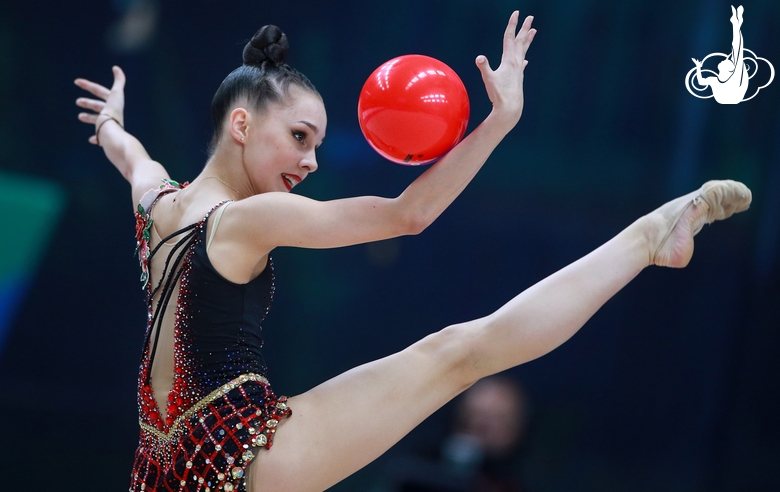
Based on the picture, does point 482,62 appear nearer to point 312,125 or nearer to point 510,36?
point 510,36

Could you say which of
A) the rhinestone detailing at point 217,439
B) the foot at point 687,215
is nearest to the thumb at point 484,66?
the foot at point 687,215

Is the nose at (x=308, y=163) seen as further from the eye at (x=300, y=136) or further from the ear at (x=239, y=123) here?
the ear at (x=239, y=123)

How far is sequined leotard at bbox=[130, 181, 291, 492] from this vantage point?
1.60 meters

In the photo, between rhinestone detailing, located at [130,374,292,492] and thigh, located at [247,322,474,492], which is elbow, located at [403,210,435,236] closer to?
thigh, located at [247,322,474,492]

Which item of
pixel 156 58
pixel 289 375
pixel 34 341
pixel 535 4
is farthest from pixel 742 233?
pixel 34 341

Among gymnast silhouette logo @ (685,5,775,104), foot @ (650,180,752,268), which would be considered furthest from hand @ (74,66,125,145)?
gymnast silhouette logo @ (685,5,775,104)

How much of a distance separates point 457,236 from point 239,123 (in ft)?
4.14

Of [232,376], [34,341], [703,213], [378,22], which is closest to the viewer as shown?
[232,376]

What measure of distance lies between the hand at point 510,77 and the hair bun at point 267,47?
0.53 meters

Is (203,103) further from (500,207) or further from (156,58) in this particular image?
(500,207)

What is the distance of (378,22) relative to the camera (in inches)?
116

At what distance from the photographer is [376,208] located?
1.55 meters

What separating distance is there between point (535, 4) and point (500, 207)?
0.75m

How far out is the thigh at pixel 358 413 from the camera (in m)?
1.61
